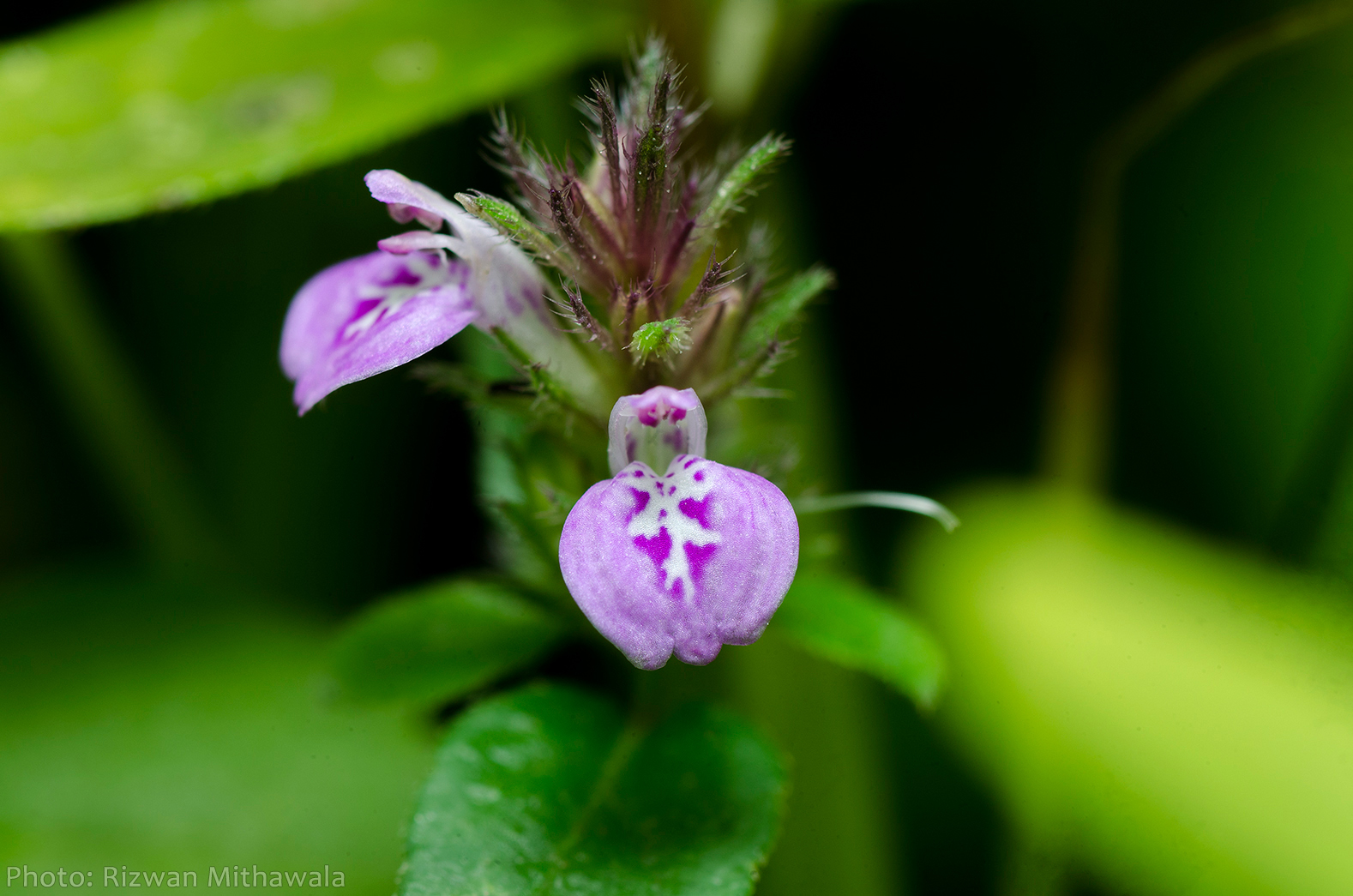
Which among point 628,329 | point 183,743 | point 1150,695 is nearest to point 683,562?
point 628,329

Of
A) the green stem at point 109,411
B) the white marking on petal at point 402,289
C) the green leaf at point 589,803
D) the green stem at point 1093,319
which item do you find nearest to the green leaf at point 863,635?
the green leaf at point 589,803

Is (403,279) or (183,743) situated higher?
(403,279)

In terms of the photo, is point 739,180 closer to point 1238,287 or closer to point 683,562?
point 683,562

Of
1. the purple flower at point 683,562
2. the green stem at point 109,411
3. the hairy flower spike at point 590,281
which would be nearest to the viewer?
the purple flower at point 683,562

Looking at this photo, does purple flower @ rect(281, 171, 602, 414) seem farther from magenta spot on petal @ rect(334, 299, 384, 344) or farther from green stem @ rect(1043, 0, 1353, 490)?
green stem @ rect(1043, 0, 1353, 490)

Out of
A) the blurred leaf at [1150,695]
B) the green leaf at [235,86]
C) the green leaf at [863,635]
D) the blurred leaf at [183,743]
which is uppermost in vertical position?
the green leaf at [235,86]

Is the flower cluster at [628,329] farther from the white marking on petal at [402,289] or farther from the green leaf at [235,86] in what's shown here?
the green leaf at [235,86]

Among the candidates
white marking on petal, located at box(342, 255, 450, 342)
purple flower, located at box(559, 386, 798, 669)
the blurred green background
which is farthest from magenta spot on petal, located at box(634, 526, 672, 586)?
the blurred green background

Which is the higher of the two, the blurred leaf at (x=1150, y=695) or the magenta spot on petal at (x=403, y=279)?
the magenta spot on petal at (x=403, y=279)
